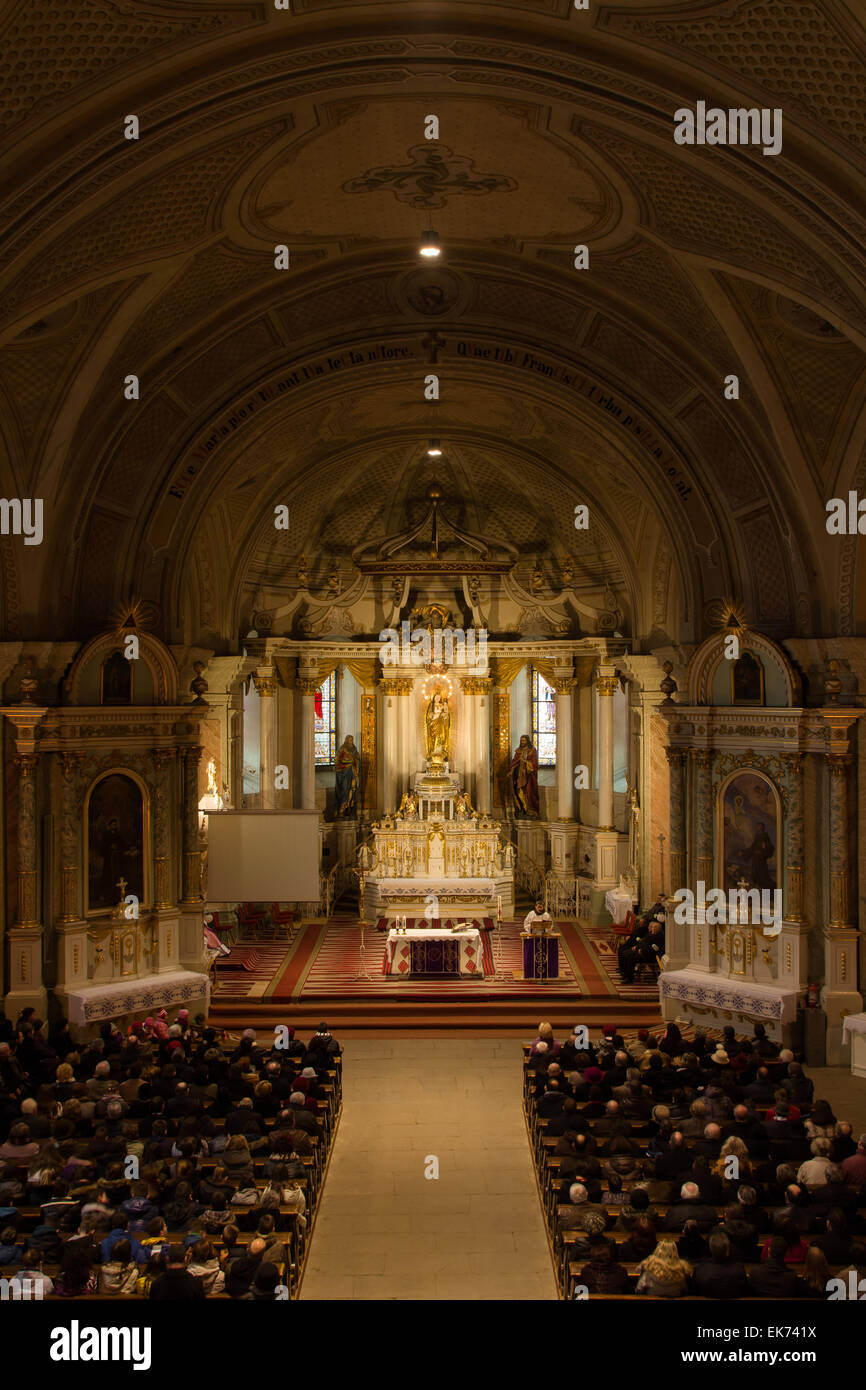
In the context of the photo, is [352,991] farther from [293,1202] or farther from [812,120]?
[812,120]

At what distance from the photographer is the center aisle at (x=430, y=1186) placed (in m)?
10.5

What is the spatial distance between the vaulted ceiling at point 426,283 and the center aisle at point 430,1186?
7.69m

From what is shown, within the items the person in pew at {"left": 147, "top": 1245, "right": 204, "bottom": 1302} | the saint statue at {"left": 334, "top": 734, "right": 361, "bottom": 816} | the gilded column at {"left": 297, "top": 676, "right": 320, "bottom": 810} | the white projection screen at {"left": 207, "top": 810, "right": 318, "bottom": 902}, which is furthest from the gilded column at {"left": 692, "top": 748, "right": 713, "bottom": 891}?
the person in pew at {"left": 147, "top": 1245, "right": 204, "bottom": 1302}

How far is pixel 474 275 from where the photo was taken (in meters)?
16.5

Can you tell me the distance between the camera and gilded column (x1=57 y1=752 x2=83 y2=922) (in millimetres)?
16422

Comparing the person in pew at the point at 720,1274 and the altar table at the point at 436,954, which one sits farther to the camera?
the altar table at the point at 436,954

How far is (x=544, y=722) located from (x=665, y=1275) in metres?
20.4

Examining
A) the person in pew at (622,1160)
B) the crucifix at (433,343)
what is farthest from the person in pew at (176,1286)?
the crucifix at (433,343)

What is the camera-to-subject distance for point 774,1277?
792 centimetres

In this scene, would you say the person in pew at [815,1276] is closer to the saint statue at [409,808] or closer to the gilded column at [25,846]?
the gilded column at [25,846]

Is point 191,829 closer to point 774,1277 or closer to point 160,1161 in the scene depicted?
point 160,1161

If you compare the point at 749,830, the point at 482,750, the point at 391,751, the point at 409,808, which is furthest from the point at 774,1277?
the point at 391,751

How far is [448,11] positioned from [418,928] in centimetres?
1577

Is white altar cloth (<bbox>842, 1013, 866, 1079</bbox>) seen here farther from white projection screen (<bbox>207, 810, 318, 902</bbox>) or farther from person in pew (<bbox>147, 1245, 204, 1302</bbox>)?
person in pew (<bbox>147, 1245, 204, 1302</bbox>)
